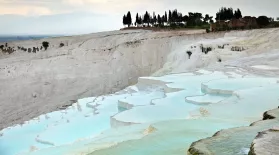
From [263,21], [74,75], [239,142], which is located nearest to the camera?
[239,142]

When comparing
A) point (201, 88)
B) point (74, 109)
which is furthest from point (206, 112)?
point (74, 109)

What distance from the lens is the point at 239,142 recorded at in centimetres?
401

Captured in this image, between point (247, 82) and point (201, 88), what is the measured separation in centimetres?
108

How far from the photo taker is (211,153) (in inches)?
146

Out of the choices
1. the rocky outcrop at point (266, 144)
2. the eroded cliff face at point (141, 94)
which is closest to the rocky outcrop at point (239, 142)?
the rocky outcrop at point (266, 144)

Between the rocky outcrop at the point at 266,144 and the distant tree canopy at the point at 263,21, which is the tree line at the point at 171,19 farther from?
the rocky outcrop at the point at 266,144

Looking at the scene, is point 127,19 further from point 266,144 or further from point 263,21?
point 266,144

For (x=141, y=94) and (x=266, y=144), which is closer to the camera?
(x=266, y=144)

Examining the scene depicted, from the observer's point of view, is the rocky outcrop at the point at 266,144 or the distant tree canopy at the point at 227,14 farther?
the distant tree canopy at the point at 227,14

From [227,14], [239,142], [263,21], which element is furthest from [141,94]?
[227,14]

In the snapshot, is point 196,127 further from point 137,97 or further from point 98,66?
point 98,66

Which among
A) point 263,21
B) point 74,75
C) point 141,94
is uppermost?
point 263,21

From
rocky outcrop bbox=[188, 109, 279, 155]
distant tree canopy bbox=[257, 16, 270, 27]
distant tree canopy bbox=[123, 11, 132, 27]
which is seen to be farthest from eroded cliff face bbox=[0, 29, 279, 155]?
distant tree canopy bbox=[123, 11, 132, 27]

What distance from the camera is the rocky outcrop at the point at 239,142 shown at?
3299 millimetres
